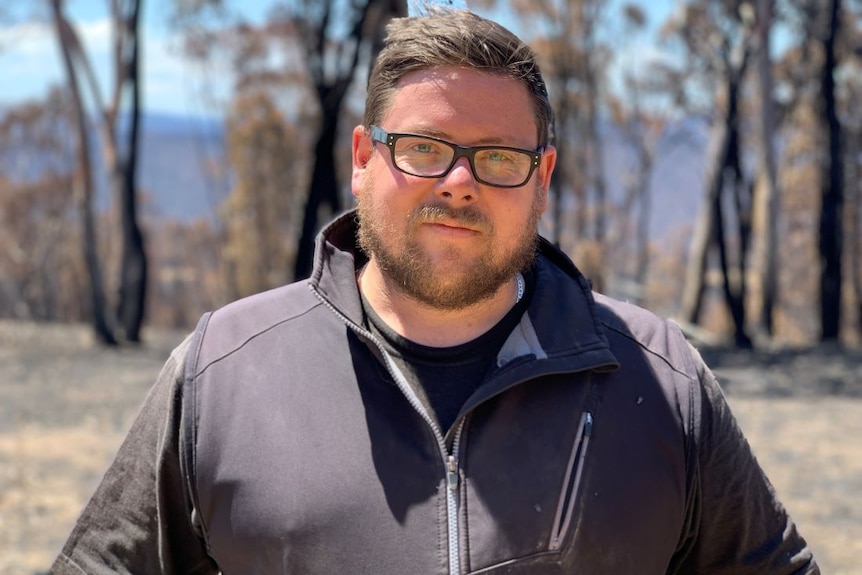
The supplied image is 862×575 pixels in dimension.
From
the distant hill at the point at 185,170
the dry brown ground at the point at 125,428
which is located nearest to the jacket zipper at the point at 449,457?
the dry brown ground at the point at 125,428

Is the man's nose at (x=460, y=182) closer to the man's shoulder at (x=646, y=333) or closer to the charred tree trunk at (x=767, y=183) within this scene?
the man's shoulder at (x=646, y=333)

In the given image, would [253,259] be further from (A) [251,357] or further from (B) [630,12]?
(A) [251,357]

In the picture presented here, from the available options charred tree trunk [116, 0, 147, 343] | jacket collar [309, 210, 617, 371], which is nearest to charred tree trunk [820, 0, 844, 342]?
charred tree trunk [116, 0, 147, 343]

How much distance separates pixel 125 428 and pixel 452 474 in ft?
23.7

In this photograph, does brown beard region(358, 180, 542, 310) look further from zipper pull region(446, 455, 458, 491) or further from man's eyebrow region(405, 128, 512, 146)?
zipper pull region(446, 455, 458, 491)

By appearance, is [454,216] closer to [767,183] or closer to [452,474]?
[452,474]

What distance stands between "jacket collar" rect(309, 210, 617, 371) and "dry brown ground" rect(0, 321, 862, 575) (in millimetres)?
3673

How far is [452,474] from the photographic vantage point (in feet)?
5.13

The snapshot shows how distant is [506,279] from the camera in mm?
1680

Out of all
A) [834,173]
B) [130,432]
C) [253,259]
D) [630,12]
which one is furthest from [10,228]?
[130,432]

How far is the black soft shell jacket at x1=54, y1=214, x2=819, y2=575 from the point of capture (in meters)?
1.55

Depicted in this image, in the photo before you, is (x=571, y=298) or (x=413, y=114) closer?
(x=413, y=114)

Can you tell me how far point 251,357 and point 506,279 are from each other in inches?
17.5

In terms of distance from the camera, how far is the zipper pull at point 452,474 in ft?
5.13
